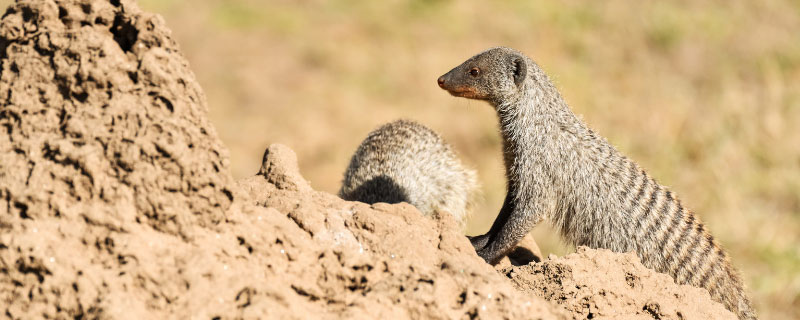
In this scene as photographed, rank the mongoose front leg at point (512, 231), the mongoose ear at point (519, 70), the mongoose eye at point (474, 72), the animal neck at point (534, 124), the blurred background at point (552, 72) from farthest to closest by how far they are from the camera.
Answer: the blurred background at point (552, 72) < the mongoose eye at point (474, 72) < the mongoose ear at point (519, 70) < the animal neck at point (534, 124) < the mongoose front leg at point (512, 231)

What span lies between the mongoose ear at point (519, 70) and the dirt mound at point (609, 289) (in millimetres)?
1363

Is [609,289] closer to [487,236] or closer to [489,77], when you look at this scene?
[487,236]

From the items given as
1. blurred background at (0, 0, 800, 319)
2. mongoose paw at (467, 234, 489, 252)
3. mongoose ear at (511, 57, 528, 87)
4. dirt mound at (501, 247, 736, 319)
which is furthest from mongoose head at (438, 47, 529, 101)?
blurred background at (0, 0, 800, 319)

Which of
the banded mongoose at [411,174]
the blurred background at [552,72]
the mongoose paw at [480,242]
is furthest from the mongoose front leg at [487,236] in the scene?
the blurred background at [552,72]

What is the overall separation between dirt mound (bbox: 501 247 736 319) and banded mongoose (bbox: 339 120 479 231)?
7.74 ft

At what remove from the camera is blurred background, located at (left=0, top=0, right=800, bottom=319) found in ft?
30.4

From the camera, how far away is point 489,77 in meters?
4.63

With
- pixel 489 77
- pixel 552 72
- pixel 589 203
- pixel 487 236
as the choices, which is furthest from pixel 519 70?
pixel 552 72

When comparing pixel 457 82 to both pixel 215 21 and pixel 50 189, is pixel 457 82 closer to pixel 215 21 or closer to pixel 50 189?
pixel 50 189

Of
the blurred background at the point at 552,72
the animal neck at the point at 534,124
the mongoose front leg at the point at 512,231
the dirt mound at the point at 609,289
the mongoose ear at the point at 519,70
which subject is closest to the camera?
the dirt mound at the point at 609,289

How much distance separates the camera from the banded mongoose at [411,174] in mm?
5770

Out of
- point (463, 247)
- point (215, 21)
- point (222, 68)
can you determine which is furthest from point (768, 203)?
point (215, 21)

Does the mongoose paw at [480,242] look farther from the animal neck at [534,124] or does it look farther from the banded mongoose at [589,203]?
the animal neck at [534,124]

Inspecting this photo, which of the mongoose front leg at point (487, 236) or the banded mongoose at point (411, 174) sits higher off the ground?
the banded mongoose at point (411, 174)
